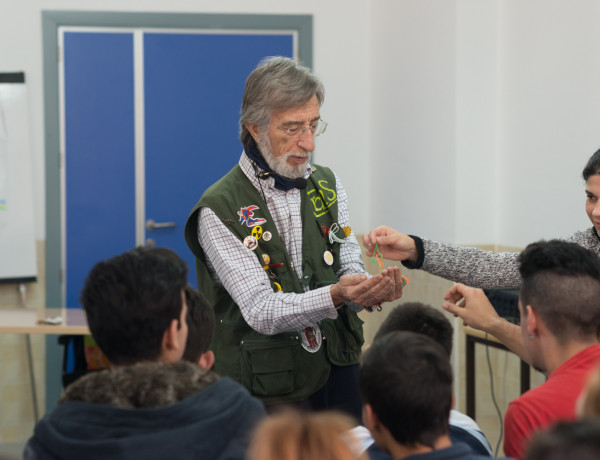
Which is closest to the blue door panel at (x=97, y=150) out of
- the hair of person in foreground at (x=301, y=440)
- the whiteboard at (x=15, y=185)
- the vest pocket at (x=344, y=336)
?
the whiteboard at (x=15, y=185)

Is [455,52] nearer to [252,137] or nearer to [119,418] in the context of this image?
[252,137]

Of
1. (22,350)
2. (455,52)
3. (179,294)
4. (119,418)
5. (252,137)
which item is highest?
(455,52)

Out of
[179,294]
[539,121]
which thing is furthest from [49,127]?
[179,294]

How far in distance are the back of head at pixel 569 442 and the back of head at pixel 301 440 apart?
330mm

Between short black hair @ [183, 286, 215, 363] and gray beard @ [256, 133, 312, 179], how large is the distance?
1.87 ft

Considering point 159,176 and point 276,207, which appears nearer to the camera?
point 276,207

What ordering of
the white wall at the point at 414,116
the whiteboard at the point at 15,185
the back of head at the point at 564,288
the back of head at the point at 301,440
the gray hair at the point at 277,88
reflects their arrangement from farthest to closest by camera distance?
1. the whiteboard at the point at 15,185
2. the white wall at the point at 414,116
3. the gray hair at the point at 277,88
4. the back of head at the point at 564,288
5. the back of head at the point at 301,440

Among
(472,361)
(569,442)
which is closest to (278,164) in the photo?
(569,442)

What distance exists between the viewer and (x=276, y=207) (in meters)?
2.46

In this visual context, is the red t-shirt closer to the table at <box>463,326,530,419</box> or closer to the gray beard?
the gray beard

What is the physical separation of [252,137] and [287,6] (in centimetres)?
332

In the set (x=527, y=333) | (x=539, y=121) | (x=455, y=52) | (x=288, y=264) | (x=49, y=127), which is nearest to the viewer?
(x=527, y=333)

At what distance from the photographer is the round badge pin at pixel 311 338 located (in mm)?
2426

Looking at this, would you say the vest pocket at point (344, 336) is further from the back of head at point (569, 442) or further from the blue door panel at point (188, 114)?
the blue door panel at point (188, 114)
